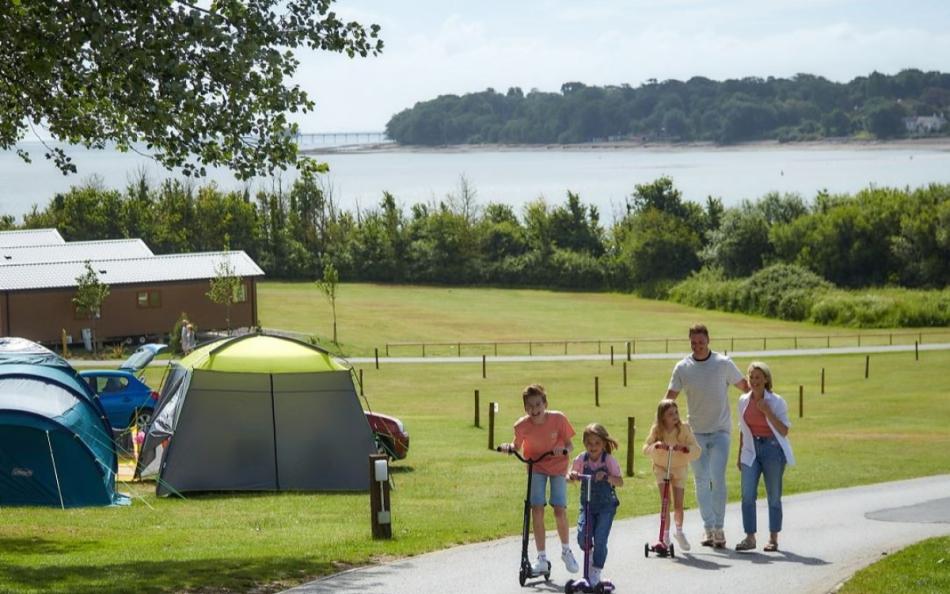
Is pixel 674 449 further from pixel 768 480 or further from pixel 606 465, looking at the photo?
pixel 606 465

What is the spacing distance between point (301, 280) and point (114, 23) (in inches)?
3510

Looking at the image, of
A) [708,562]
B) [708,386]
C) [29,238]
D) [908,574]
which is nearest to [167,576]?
[708,562]

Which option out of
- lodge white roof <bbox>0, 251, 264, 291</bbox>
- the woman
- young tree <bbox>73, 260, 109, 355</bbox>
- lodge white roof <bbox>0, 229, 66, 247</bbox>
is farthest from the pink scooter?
lodge white roof <bbox>0, 229, 66, 247</bbox>

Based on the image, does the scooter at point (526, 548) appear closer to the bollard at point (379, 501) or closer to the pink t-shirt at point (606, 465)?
the pink t-shirt at point (606, 465)

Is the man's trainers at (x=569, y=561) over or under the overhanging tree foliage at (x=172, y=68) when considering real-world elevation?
under

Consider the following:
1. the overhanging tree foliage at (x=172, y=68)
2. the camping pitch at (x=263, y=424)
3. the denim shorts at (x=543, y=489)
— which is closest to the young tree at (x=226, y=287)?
the camping pitch at (x=263, y=424)

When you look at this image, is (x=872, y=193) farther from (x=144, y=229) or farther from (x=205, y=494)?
(x=205, y=494)

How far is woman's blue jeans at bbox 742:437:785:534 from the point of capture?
1356 centimetres

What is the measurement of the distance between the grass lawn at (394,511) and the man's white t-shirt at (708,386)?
175 cm

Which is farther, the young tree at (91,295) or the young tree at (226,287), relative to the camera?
the young tree at (226,287)

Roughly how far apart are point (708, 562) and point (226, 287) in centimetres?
4790

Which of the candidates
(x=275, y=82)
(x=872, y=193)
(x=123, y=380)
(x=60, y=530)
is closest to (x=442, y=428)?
(x=123, y=380)

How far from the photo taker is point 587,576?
11773 millimetres

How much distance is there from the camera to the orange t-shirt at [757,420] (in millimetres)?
13539
